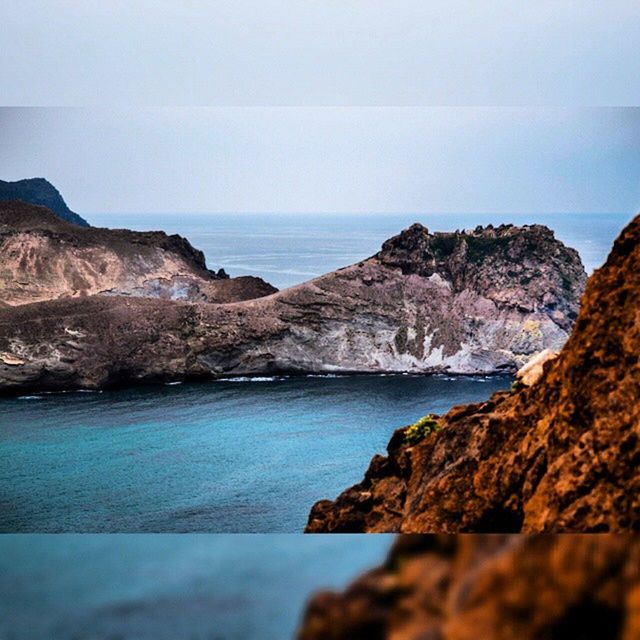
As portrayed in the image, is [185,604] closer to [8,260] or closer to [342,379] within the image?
[342,379]

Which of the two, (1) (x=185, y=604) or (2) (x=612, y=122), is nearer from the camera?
(1) (x=185, y=604)

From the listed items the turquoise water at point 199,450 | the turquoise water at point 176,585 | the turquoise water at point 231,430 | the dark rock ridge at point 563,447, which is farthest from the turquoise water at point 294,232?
the turquoise water at point 176,585

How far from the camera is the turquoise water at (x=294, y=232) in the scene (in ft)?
14.7

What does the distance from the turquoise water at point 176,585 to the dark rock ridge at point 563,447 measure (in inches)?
24.3

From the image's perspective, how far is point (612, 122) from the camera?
4.16 meters

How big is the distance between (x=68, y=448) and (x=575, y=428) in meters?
2.52

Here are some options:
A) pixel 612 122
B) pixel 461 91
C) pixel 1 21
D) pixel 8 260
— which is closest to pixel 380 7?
pixel 461 91

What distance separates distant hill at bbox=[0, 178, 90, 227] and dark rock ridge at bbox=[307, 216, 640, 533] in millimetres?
2224

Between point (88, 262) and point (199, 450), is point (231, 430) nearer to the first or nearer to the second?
point (199, 450)

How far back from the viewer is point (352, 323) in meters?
4.99

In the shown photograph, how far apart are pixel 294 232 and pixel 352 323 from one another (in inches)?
28.8

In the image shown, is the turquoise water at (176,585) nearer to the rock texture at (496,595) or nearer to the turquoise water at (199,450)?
the rock texture at (496,595)

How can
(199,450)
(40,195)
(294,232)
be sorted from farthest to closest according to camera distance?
(40,195)
(294,232)
(199,450)

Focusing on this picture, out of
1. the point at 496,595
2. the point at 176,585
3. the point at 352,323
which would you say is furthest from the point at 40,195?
the point at 496,595
